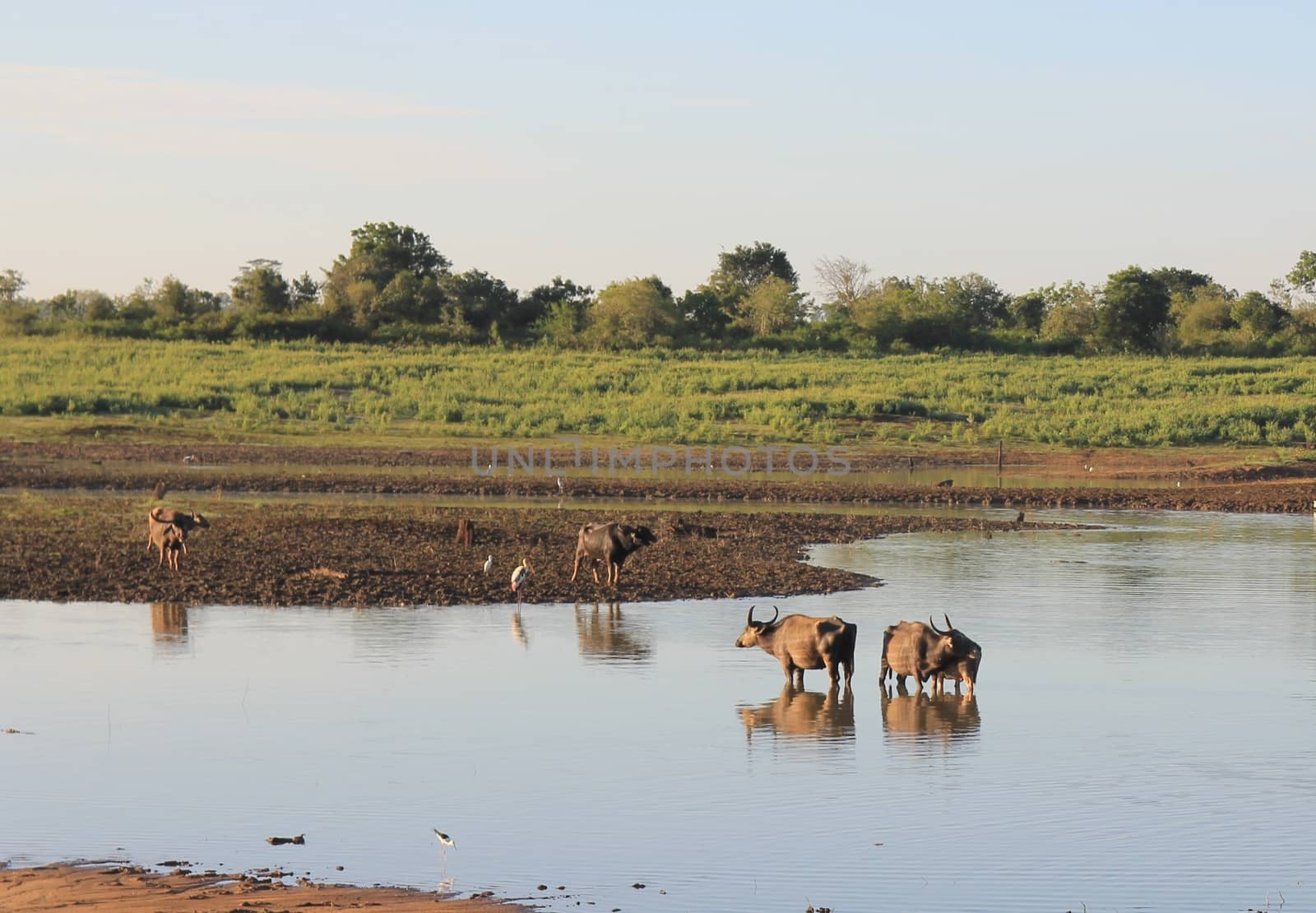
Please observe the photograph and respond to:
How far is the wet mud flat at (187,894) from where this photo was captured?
8.28 metres

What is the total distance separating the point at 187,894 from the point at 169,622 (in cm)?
1009

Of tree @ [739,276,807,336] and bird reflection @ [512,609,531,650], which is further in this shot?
tree @ [739,276,807,336]

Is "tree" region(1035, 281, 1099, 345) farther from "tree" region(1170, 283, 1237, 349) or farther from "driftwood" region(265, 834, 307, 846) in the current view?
"driftwood" region(265, 834, 307, 846)

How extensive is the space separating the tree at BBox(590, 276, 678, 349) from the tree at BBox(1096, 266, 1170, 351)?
21.9 metres

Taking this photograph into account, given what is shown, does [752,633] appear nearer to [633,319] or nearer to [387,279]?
[633,319]

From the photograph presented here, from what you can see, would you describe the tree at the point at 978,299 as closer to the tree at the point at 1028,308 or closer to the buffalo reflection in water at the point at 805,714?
the tree at the point at 1028,308

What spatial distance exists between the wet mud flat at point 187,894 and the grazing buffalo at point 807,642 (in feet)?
20.8

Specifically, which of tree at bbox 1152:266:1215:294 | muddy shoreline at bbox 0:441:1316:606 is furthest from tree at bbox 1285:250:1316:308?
muddy shoreline at bbox 0:441:1316:606

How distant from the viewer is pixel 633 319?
274 feet

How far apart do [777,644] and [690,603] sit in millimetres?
4961

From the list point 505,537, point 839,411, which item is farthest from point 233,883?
point 839,411

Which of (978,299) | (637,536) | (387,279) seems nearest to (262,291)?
(387,279)

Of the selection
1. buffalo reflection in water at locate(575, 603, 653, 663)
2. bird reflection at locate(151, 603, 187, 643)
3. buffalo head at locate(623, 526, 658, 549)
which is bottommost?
buffalo reflection in water at locate(575, 603, 653, 663)

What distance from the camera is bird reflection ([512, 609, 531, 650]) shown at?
17.3 metres
